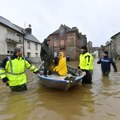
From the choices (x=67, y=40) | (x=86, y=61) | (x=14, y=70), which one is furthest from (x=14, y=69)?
(x=67, y=40)

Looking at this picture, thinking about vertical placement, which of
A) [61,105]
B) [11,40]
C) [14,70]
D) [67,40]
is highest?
[67,40]

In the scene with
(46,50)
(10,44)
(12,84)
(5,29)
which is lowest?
(12,84)

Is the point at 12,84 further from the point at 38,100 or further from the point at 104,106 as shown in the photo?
the point at 104,106

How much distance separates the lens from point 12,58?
22.8 ft

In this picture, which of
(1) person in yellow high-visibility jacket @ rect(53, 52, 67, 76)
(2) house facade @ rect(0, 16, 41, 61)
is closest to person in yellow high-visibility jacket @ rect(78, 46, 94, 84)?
(1) person in yellow high-visibility jacket @ rect(53, 52, 67, 76)

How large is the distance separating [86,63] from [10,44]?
2628 cm

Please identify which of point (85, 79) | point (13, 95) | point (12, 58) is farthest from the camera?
point (85, 79)

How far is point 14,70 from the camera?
6.95 meters

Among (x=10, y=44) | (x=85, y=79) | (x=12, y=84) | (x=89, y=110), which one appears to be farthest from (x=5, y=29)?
(x=89, y=110)

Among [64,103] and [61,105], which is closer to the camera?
[61,105]

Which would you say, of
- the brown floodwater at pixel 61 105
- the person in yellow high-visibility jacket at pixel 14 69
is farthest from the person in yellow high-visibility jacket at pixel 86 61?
the person in yellow high-visibility jacket at pixel 14 69

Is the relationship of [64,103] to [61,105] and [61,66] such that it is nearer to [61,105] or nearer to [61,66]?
[61,105]

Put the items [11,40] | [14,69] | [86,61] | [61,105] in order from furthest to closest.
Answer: [11,40] → [86,61] → [14,69] → [61,105]

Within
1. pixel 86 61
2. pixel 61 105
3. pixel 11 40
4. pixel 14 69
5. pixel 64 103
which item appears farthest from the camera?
pixel 11 40
